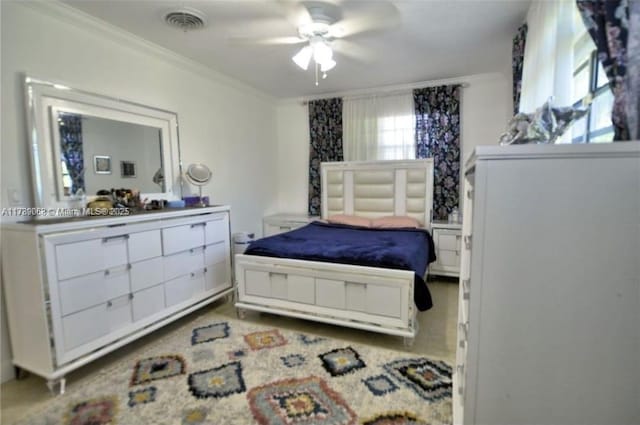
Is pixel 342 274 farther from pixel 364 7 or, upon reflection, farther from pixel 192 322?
pixel 364 7

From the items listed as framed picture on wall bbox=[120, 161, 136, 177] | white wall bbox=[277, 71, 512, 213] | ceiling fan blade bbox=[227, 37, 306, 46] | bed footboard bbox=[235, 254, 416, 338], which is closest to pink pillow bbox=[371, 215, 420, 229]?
white wall bbox=[277, 71, 512, 213]

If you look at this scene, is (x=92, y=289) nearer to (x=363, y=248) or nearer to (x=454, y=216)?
(x=363, y=248)

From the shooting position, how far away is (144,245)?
2355 millimetres

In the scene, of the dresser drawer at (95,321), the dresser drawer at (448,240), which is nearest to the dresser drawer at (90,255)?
the dresser drawer at (95,321)

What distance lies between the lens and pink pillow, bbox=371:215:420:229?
3.73 metres

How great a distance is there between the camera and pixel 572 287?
111 cm

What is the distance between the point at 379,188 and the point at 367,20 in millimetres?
2113

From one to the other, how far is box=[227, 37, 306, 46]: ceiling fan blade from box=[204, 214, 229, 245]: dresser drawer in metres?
1.63

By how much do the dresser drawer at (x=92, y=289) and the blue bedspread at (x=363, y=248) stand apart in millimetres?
1006

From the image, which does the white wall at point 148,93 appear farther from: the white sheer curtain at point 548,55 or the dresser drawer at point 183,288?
the white sheer curtain at point 548,55

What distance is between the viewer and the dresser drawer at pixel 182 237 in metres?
2.54

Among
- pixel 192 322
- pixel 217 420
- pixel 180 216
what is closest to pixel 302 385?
pixel 217 420

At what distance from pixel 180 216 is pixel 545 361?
2599mm

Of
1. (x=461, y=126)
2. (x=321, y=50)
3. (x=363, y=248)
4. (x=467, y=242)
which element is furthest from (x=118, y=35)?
(x=461, y=126)
